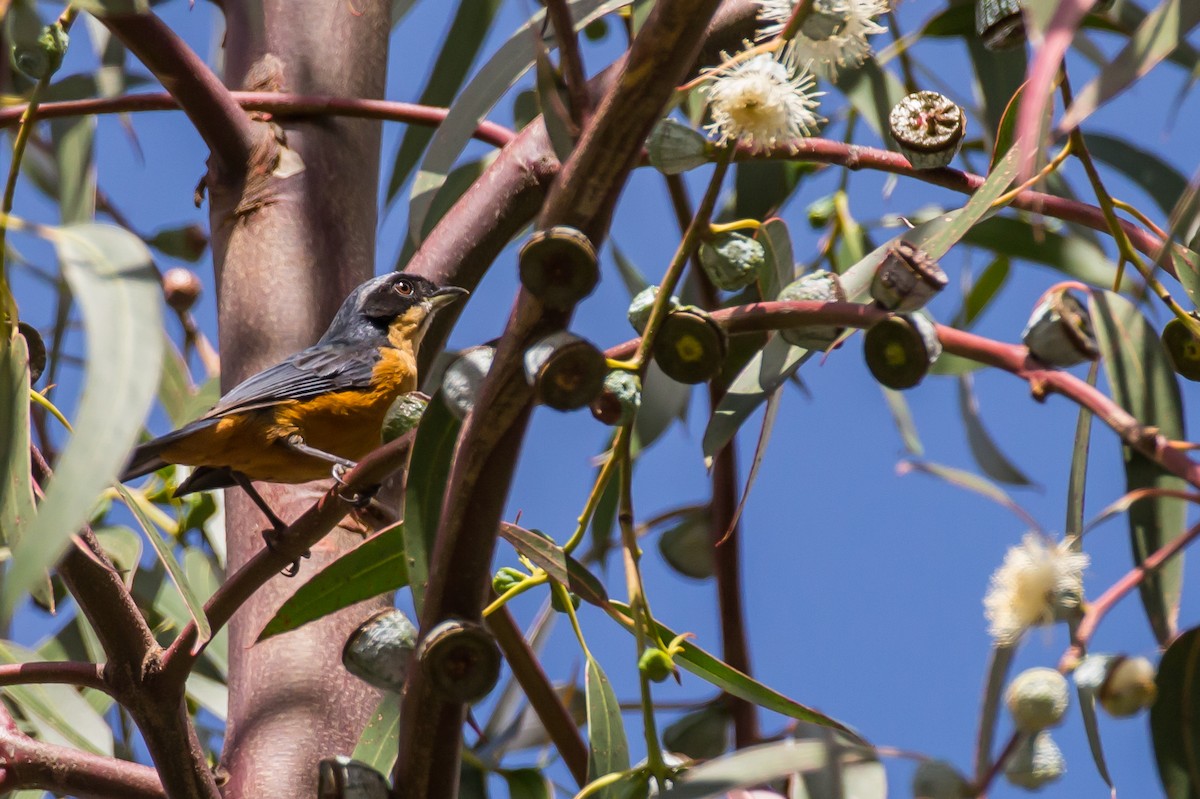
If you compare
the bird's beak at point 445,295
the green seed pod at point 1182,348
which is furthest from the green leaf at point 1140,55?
the bird's beak at point 445,295

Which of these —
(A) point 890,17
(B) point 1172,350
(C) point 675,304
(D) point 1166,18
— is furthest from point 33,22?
(A) point 890,17

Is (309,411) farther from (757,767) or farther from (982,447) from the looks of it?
(757,767)

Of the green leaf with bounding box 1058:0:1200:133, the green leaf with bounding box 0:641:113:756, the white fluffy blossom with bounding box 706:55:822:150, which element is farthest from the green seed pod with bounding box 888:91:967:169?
the green leaf with bounding box 0:641:113:756

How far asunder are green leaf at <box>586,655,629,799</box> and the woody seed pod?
0.40 m

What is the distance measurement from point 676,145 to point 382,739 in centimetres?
86

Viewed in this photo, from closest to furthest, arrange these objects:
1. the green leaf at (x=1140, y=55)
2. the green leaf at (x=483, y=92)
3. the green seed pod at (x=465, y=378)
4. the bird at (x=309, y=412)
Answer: the green leaf at (x=1140, y=55) → the green seed pod at (x=465, y=378) → the green leaf at (x=483, y=92) → the bird at (x=309, y=412)

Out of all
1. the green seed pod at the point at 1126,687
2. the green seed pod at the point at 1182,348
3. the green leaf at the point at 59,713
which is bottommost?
the green seed pod at the point at 1126,687

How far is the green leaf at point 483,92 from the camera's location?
2.36 meters

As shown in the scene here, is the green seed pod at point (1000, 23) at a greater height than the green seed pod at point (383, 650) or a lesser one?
greater

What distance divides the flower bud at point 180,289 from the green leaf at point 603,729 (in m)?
2.17

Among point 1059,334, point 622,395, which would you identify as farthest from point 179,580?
point 1059,334

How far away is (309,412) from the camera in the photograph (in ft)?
10.4

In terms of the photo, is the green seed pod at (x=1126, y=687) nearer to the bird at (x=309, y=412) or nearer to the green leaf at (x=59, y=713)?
the bird at (x=309, y=412)

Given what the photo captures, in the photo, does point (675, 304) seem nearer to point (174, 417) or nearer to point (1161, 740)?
point (1161, 740)
